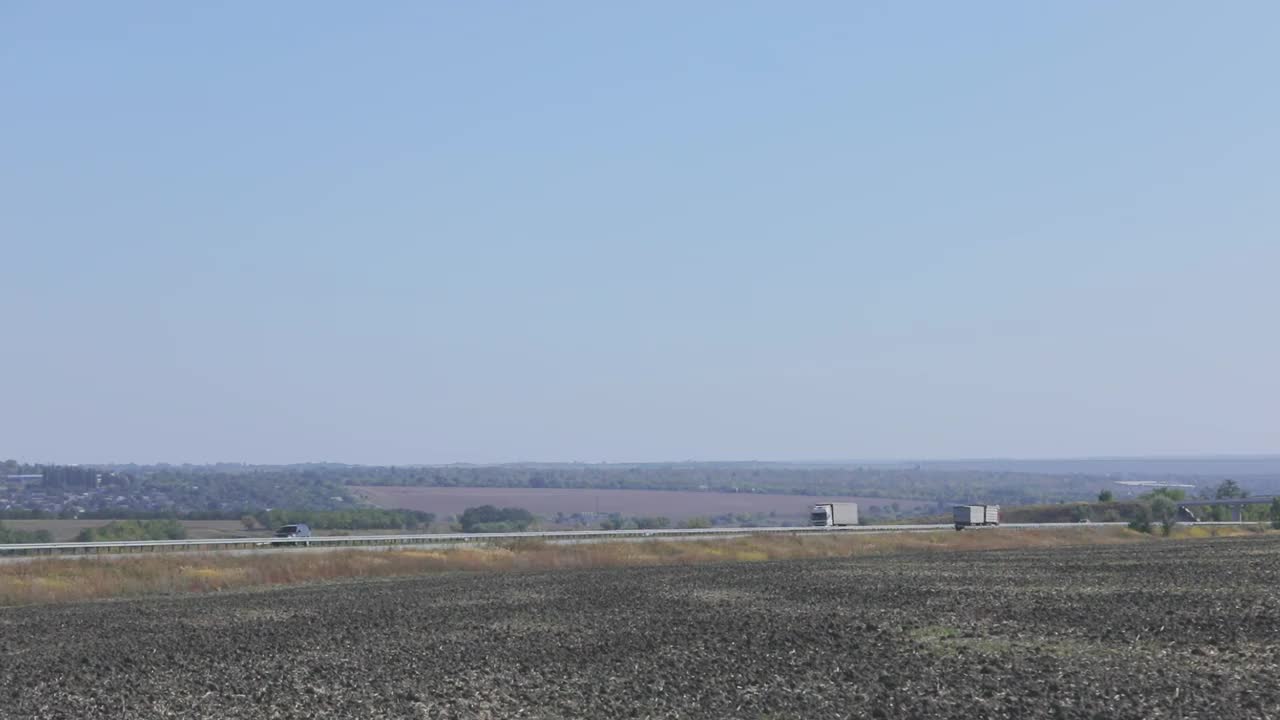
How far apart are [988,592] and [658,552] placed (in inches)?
1718

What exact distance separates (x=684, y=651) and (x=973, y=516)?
332 ft

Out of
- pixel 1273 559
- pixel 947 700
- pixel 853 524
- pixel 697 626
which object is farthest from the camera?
pixel 853 524

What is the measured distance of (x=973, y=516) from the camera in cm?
13062

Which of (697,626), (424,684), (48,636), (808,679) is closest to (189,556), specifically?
(48,636)

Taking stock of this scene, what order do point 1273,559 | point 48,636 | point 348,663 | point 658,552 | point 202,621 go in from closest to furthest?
point 348,663 → point 48,636 → point 202,621 → point 1273,559 → point 658,552

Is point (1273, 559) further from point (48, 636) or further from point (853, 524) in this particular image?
point (853, 524)

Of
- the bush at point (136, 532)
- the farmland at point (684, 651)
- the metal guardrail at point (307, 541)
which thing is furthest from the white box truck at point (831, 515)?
the farmland at point (684, 651)

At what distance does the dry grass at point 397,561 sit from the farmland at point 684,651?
7724mm

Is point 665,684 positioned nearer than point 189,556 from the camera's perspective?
Yes

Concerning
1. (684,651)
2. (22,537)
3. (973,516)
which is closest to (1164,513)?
(973,516)

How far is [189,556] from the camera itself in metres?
74.4

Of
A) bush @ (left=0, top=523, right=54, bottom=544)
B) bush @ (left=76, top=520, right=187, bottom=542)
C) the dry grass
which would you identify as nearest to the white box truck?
the dry grass

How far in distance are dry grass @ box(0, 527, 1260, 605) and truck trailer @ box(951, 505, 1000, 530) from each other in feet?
49.9

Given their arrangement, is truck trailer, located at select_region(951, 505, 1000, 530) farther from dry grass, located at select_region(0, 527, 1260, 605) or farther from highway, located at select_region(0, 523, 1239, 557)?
dry grass, located at select_region(0, 527, 1260, 605)
